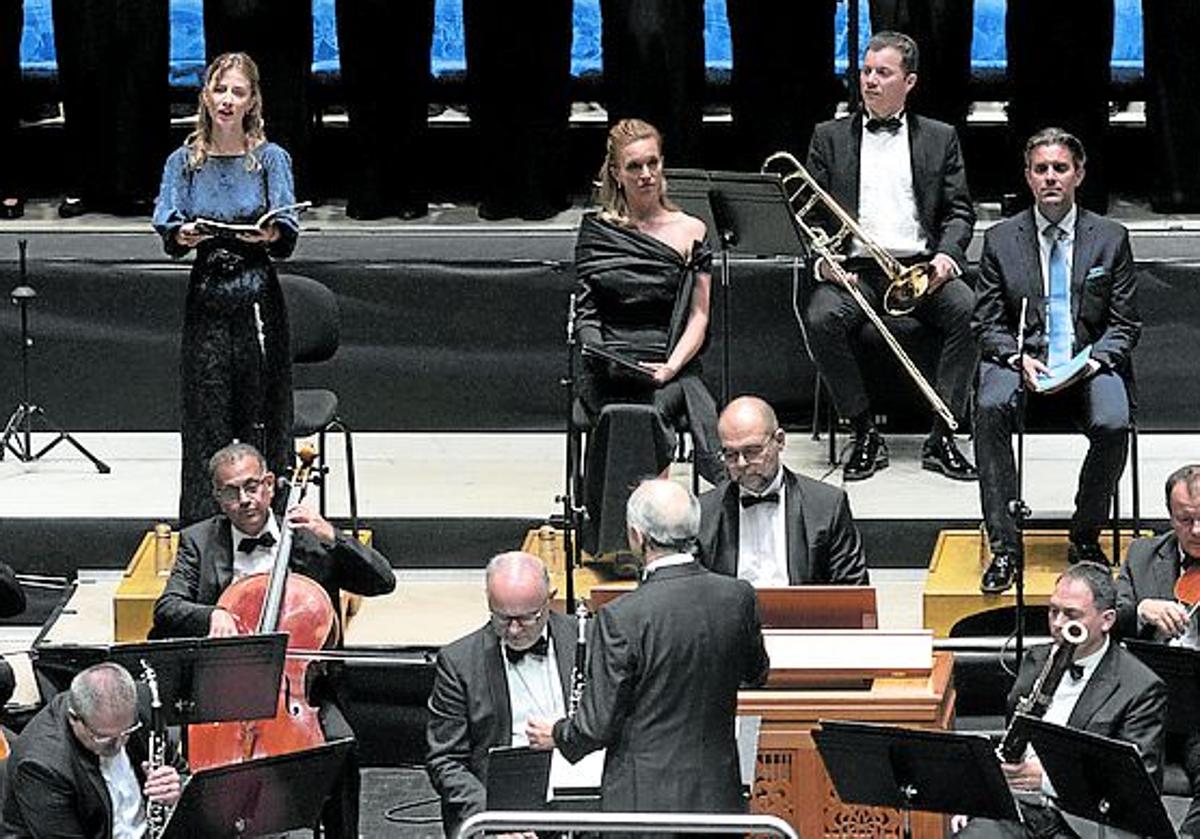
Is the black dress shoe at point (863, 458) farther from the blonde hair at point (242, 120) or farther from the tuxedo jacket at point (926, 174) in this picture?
the blonde hair at point (242, 120)

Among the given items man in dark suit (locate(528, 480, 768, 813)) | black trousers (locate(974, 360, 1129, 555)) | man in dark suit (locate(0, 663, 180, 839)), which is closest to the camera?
man in dark suit (locate(528, 480, 768, 813))

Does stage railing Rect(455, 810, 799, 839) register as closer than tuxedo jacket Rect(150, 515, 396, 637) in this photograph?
Yes

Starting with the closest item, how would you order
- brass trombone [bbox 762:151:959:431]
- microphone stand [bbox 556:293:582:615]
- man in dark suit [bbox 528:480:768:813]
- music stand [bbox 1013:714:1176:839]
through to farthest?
music stand [bbox 1013:714:1176:839], man in dark suit [bbox 528:480:768:813], microphone stand [bbox 556:293:582:615], brass trombone [bbox 762:151:959:431]

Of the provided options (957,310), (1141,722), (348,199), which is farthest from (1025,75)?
(1141,722)

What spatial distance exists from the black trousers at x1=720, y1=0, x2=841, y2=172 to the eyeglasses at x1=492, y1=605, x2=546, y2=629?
435 cm

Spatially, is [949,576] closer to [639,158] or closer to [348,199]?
[639,158]

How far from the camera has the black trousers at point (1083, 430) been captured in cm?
970

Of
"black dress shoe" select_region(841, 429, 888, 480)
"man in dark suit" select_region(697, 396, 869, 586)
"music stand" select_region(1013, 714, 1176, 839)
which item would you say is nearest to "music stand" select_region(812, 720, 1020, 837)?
"music stand" select_region(1013, 714, 1176, 839)

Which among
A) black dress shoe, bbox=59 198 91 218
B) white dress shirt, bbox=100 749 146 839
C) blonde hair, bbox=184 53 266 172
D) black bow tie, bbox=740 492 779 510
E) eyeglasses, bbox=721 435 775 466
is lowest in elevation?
→ white dress shirt, bbox=100 749 146 839

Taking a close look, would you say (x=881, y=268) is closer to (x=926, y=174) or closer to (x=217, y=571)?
(x=926, y=174)

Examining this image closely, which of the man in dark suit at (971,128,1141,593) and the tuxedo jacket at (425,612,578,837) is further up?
the man in dark suit at (971,128,1141,593)

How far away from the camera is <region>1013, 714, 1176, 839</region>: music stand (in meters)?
7.36

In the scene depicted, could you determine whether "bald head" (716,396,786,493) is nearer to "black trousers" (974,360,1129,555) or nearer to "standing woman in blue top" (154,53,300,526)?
"black trousers" (974,360,1129,555)

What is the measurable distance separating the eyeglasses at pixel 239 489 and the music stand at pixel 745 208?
185 cm
